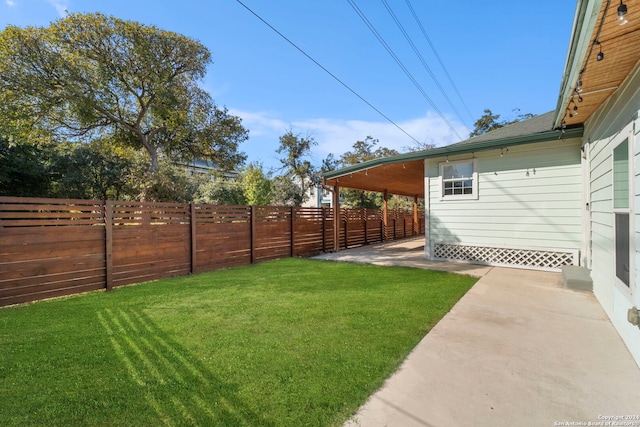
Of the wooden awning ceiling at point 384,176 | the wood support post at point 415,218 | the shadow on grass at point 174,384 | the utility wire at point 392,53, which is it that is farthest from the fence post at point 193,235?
the wood support post at point 415,218

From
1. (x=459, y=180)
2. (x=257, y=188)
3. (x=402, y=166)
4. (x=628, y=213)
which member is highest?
(x=257, y=188)

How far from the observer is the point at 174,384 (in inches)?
83.2

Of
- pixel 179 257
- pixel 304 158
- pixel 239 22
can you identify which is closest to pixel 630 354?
pixel 179 257

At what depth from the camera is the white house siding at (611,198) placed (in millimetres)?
2473

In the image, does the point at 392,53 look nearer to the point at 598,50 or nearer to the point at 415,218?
the point at 598,50

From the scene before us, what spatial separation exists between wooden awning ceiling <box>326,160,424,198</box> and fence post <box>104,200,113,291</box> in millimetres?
6196

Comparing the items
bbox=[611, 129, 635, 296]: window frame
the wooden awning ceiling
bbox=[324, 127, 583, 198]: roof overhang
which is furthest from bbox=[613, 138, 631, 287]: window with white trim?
the wooden awning ceiling

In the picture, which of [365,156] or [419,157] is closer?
[419,157]

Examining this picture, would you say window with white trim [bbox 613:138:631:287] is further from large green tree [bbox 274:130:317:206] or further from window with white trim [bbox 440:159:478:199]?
large green tree [bbox 274:130:317:206]

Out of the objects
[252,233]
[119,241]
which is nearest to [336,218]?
[252,233]

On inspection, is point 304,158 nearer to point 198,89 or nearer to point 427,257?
point 198,89

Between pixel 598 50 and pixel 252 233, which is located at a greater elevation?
pixel 598 50

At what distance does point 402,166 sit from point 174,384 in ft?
25.8

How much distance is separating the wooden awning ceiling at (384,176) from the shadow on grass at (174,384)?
7.02m
